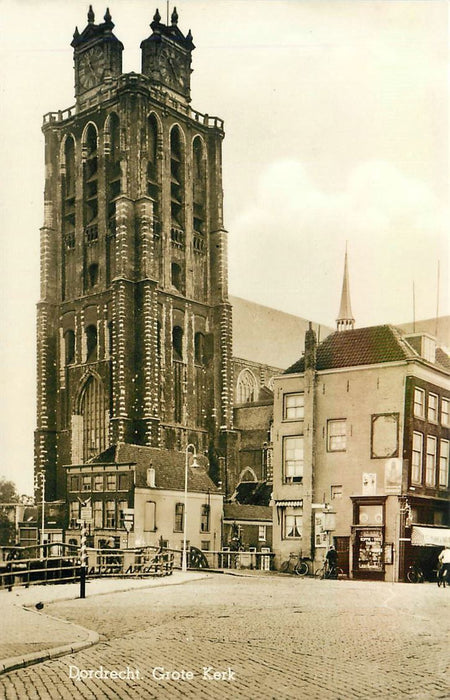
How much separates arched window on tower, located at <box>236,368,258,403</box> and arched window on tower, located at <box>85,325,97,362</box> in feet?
16.0

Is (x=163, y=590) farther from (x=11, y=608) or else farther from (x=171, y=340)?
(x=171, y=340)

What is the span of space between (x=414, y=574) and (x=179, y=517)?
10.7 metres

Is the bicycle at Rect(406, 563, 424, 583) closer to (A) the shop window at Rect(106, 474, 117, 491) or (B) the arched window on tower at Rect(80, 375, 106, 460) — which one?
(A) the shop window at Rect(106, 474, 117, 491)

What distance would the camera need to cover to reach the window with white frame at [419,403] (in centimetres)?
1780

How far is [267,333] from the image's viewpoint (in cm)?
2511

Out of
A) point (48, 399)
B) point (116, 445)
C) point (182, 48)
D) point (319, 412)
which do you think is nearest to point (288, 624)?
point (319, 412)

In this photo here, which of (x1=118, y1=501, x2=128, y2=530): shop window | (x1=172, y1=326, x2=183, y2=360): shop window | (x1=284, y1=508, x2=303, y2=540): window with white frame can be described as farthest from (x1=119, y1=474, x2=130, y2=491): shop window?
(x1=284, y1=508, x2=303, y2=540): window with white frame

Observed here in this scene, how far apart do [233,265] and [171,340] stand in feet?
30.7

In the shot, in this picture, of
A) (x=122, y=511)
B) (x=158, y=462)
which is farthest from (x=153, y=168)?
(x=122, y=511)

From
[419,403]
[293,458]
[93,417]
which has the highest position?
[419,403]

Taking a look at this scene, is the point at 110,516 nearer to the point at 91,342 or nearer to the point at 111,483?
the point at 111,483

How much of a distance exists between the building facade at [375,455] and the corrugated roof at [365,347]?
25mm

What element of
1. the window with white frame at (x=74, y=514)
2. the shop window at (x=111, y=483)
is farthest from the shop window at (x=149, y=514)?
the window with white frame at (x=74, y=514)

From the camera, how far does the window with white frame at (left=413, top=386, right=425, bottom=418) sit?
17.8 meters
